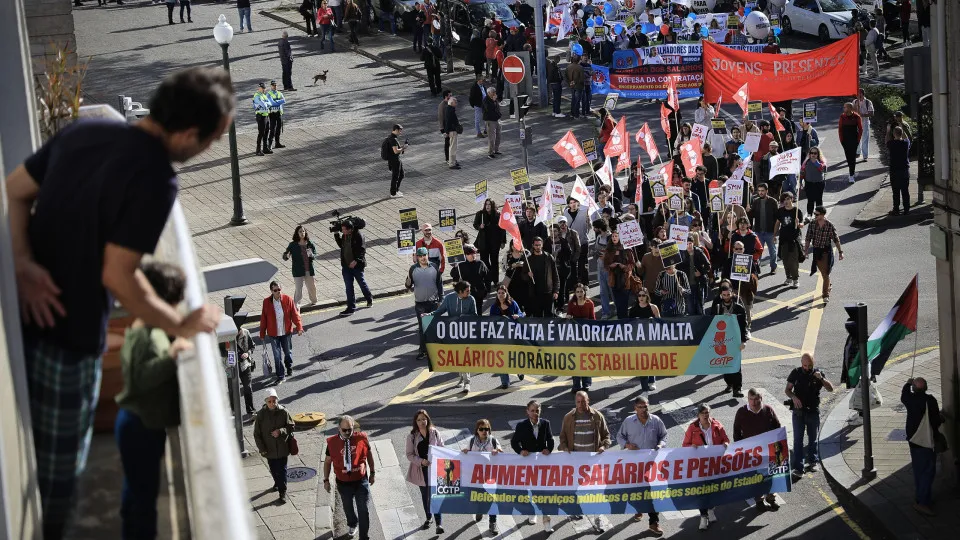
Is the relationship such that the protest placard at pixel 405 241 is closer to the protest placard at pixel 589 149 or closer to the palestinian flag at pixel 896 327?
the protest placard at pixel 589 149

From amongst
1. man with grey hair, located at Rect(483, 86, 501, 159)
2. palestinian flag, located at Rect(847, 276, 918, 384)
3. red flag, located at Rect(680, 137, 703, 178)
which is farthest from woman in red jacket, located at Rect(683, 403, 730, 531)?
man with grey hair, located at Rect(483, 86, 501, 159)

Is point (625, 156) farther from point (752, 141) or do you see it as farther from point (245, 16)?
point (245, 16)

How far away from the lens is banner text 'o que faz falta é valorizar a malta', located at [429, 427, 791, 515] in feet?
48.1

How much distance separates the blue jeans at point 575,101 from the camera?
35.5m

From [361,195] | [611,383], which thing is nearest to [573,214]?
[611,383]

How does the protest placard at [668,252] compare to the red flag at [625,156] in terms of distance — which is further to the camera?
the red flag at [625,156]

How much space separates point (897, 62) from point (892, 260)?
719 inches

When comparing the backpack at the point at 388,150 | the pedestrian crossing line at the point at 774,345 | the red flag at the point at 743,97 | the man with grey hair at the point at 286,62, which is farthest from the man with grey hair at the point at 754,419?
the man with grey hair at the point at 286,62

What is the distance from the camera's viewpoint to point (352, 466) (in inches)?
584

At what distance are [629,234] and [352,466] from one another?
26.7 feet

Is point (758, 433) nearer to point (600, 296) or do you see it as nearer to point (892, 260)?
point (600, 296)

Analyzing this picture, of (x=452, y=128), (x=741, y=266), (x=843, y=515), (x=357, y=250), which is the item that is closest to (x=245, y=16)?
(x=452, y=128)

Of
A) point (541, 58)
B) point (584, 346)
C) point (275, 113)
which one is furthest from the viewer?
point (541, 58)

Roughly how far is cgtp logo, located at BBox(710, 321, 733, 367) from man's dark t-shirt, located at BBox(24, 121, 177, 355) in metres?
14.2
